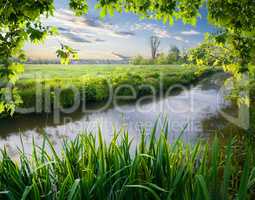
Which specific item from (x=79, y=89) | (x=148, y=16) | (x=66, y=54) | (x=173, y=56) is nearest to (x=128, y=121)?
(x=79, y=89)

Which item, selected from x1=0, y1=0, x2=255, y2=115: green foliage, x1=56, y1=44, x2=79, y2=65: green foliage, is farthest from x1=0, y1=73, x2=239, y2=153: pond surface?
x1=56, y1=44, x2=79, y2=65: green foliage

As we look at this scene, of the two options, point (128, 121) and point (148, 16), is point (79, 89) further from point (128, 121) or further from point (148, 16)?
point (148, 16)

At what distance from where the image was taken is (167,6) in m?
2.61

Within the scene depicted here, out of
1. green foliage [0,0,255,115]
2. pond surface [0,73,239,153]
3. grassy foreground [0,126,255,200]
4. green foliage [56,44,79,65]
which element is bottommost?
pond surface [0,73,239,153]

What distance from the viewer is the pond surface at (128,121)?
702 cm

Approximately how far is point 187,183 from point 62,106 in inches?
320

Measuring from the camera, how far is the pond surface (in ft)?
23.0

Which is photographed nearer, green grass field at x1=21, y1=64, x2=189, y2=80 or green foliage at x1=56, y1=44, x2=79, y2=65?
green foliage at x1=56, y1=44, x2=79, y2=65

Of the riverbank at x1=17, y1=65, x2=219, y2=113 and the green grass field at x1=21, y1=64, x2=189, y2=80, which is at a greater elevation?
the green grass field at x1=21, y1=64, x2=189, y2=80

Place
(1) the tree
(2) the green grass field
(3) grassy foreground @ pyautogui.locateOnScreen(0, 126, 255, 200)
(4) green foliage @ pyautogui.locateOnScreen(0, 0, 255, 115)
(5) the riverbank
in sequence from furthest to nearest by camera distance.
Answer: (1) the tree < (2) the green grass field < (5) the riverbank < (3) grassy foreground @ pyautogui.locateOnScreen(0, 126, 255, 200) < (4) green foliage @ pyautogui.locateOnScreen(0, 0, 255, 115)

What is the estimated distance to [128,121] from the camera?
8.48 meters

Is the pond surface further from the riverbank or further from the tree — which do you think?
the tree

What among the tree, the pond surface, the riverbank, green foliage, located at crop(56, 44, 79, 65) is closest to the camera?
green foliage, located at crop(56, 44, 79, 65)

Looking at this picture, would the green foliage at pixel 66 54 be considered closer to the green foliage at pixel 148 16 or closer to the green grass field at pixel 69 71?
the green foliage at pixel 148 16
